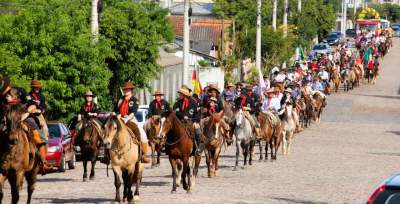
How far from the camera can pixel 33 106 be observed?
78.7 ft

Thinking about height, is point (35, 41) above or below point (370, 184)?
above

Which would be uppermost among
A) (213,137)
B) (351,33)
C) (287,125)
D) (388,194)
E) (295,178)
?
(388,194)

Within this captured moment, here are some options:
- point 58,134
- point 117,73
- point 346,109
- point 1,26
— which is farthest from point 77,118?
point 346,109

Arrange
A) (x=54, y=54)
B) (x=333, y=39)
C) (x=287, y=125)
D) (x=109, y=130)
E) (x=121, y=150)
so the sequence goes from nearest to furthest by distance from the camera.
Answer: (x=109, y=130)
(x=121, y=150)
(x=54, y=54)
(x=287, y=125)
(x=333, y=39)

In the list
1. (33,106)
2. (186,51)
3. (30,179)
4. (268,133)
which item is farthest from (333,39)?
(30,179)

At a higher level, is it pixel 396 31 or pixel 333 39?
pixel 333 39

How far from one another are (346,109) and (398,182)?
55.9m

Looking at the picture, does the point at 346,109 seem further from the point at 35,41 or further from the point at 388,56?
the point at 388,56

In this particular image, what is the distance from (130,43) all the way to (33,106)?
23176 millimetres

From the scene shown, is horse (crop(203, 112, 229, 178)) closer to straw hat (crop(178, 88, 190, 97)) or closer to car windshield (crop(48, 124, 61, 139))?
straw hat (crop(178, 88, 190, 97))

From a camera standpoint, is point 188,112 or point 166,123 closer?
point 166,123

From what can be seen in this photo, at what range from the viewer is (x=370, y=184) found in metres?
29.4

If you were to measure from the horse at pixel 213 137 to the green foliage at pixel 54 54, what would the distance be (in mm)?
7468

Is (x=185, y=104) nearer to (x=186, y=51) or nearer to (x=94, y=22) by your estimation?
(x=94, y=22)
